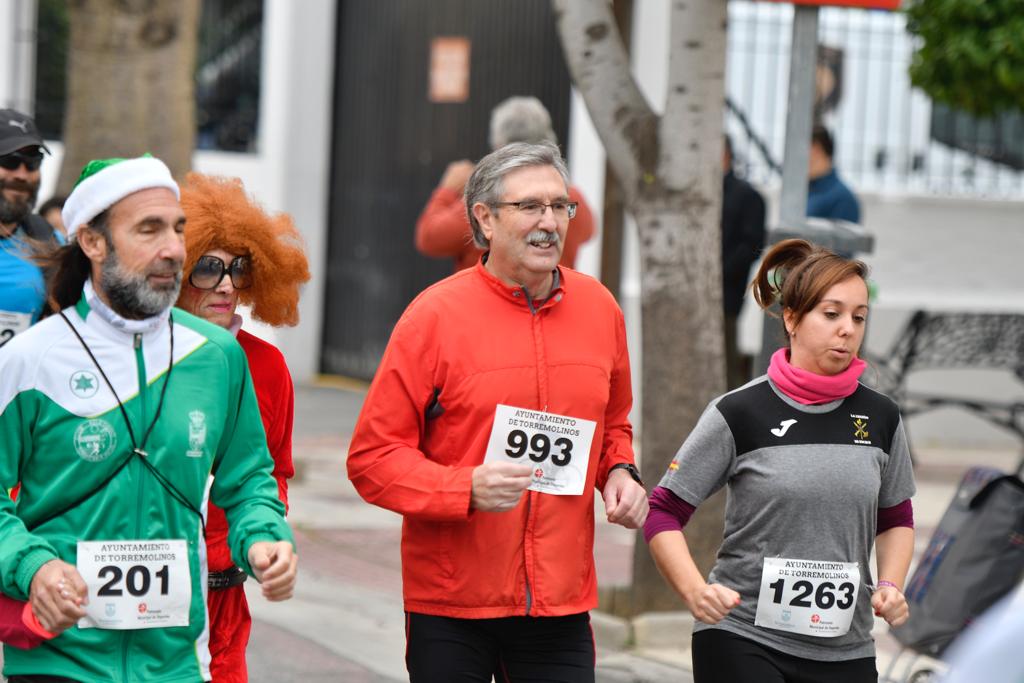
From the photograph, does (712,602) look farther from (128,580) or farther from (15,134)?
(15,134)

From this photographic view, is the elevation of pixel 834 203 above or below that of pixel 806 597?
above

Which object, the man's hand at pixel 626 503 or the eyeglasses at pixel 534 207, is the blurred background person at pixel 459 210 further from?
the man's hand at pixel 626 503

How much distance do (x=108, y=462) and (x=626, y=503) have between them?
1251mm

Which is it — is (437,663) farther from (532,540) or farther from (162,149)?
(162,149)

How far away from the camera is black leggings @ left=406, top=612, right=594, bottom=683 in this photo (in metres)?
4.09

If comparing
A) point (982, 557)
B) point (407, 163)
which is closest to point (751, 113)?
point (407, 163)

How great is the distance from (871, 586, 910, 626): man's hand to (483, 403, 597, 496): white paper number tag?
75 cm

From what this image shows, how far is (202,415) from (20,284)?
62.0 inches

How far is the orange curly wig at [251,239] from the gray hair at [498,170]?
2.12 ft

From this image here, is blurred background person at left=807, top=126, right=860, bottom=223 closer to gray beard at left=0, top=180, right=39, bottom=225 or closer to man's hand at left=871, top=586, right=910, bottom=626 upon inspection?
gray beard at left=0, top=180, right=39, bottom=225

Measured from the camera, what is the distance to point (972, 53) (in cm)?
1041

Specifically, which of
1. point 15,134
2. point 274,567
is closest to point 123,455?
point 274,567

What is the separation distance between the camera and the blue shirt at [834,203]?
9.22 meters

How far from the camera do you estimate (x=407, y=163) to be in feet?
49.7
